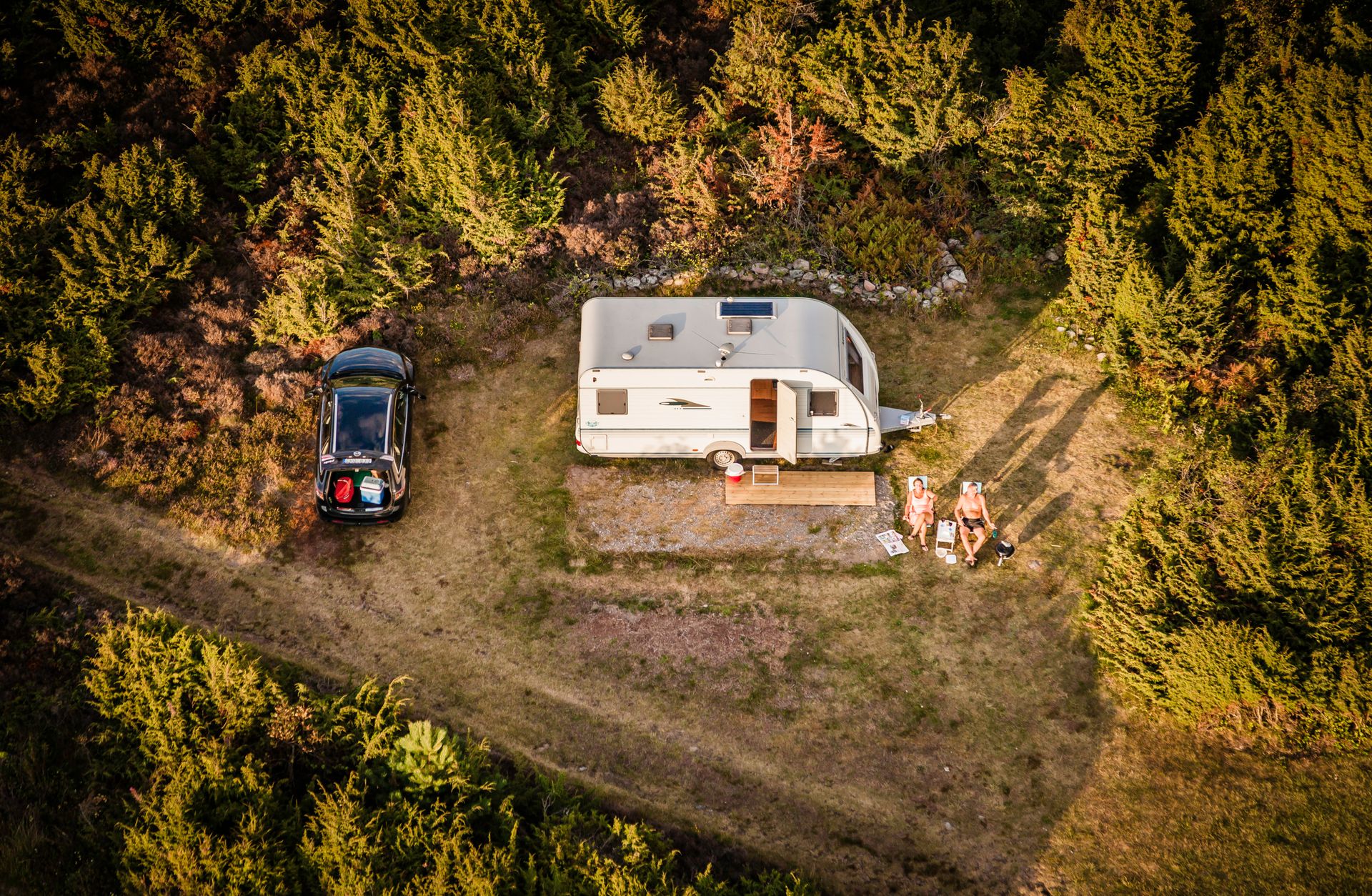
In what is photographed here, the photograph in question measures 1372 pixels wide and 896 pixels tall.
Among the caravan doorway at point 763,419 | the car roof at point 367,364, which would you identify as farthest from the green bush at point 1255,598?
the car roof at point 367,364

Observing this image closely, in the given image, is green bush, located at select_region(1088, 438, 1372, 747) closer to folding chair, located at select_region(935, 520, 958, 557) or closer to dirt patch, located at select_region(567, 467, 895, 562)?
folding chair, located at select_region(935, 520, 958, 557)

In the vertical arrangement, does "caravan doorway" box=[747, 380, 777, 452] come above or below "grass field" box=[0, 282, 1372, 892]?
above

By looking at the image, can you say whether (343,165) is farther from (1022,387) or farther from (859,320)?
(1022,387)

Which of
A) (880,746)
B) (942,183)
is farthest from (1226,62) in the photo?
(880,746)

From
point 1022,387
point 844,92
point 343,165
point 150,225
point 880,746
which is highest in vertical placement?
point 844,92

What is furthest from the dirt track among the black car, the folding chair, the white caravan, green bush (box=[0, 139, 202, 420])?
green bush (box=[0, 139, 202, 420])

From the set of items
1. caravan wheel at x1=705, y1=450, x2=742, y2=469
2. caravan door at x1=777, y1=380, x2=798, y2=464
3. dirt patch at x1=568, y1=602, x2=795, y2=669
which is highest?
caravan door at x1=777, y1=380, x2=798, y2=464

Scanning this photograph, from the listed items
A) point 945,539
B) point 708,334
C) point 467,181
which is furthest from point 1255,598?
point 467,181
